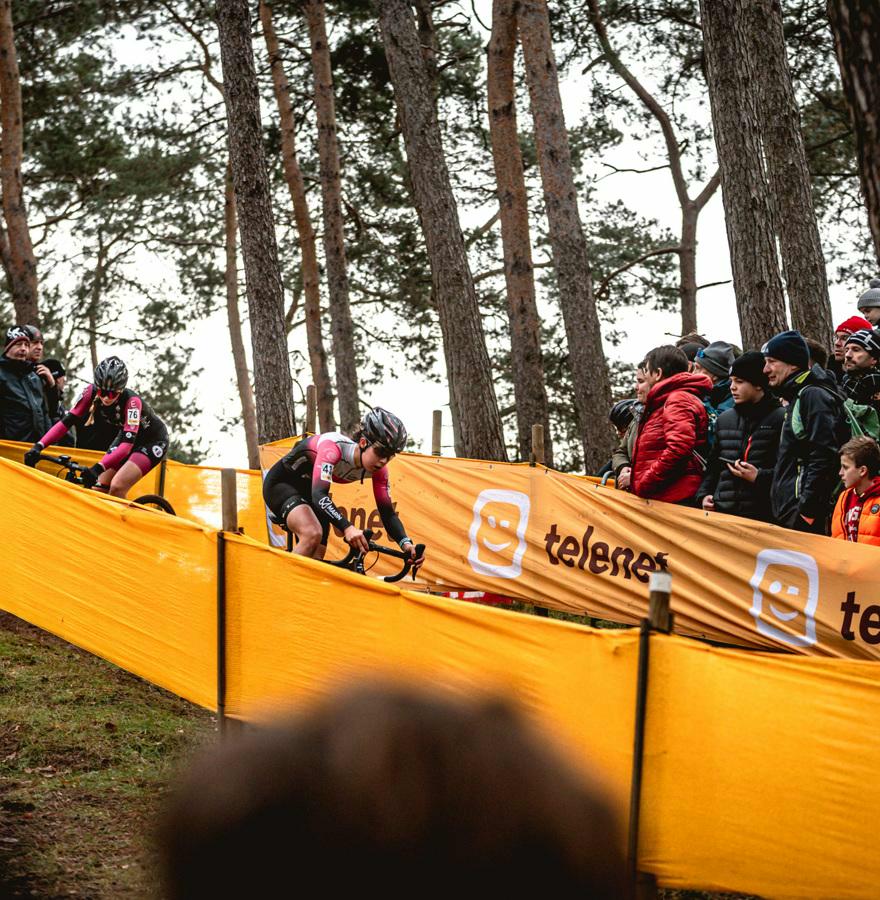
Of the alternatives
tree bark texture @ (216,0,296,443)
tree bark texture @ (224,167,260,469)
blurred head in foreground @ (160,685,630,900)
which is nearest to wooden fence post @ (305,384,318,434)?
tree bark texture @ (216,0,296,443)

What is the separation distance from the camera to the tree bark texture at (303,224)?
2553 cm

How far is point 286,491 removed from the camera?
7816 millimetres

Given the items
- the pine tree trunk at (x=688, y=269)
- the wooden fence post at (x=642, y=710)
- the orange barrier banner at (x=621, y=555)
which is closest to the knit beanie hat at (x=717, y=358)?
the orange barrier banner at (x=621, y=555)

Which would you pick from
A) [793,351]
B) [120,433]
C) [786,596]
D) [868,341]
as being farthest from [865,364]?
[120,433]

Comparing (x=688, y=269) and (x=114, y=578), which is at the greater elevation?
(x=688, y=269)

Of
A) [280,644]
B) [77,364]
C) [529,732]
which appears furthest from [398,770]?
[77,364]

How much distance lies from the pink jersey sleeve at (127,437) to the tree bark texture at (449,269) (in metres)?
5.11

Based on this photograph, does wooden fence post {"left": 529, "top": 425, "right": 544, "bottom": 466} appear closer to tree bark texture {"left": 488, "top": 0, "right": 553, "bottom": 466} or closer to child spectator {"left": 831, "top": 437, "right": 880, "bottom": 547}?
child spectator {"left": 831, "top": 437, "right": 880, "bottom": 547}

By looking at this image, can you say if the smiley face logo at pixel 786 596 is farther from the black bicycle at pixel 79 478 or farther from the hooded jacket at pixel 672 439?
the black bicycle at pixel 79 478

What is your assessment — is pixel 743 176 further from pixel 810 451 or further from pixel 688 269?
pixel 688 269

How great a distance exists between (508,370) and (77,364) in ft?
52.3

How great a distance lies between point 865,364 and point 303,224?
22039 mm

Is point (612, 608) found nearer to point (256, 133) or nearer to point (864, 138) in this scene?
point (864, 138)

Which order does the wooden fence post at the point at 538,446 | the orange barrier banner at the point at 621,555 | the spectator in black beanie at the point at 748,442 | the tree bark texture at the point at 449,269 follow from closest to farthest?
the orange barrier banner at the point at 621,555, the spectator in black beanie at the point at 748,442, the wooden fence post at the point at 538,446, the tree bark texture at the point at 449,269
